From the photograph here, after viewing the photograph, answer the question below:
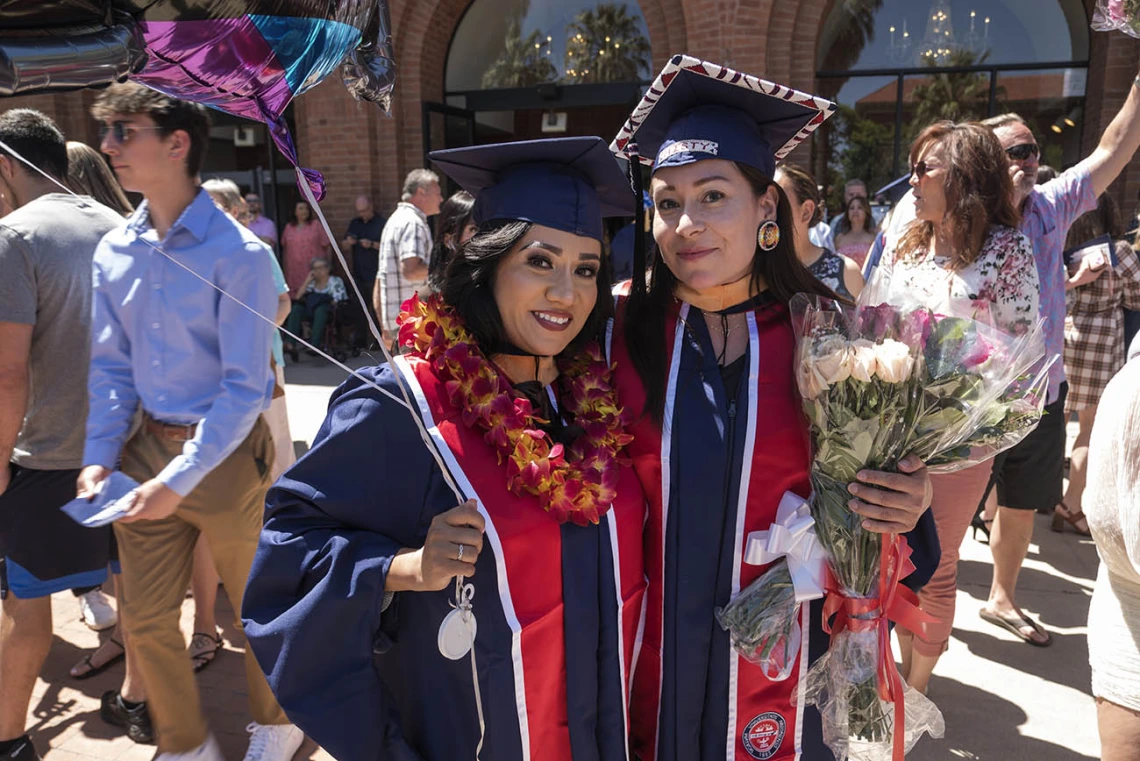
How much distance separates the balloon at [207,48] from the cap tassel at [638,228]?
0.70 metres

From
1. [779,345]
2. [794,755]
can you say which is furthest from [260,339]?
[794,755]

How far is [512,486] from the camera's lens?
149 centimetres

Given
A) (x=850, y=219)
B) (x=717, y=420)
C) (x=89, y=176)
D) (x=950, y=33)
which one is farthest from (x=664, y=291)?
(x=950, y=33)

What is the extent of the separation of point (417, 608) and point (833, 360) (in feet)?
3.07

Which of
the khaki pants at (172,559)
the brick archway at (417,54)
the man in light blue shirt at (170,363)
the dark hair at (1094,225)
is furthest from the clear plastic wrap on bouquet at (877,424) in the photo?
the brick archway at (417,54)

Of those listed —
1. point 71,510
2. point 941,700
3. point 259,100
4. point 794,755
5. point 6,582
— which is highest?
point 259,100

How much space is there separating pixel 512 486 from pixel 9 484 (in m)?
2.33

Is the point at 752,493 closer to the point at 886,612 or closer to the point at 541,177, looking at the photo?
the point at 886,612

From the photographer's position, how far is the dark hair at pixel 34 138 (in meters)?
2.73

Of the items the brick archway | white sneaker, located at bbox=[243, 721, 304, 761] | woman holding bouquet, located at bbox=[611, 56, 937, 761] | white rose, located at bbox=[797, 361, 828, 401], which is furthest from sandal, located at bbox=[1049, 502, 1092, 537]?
the brick archway

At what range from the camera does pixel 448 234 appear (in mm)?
2854

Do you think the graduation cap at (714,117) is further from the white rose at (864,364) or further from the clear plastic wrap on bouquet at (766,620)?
the clear plastic wrap on bouquet at (766,620)

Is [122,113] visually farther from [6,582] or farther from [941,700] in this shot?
[941,700]

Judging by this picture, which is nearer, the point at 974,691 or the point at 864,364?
the point at 864,364
